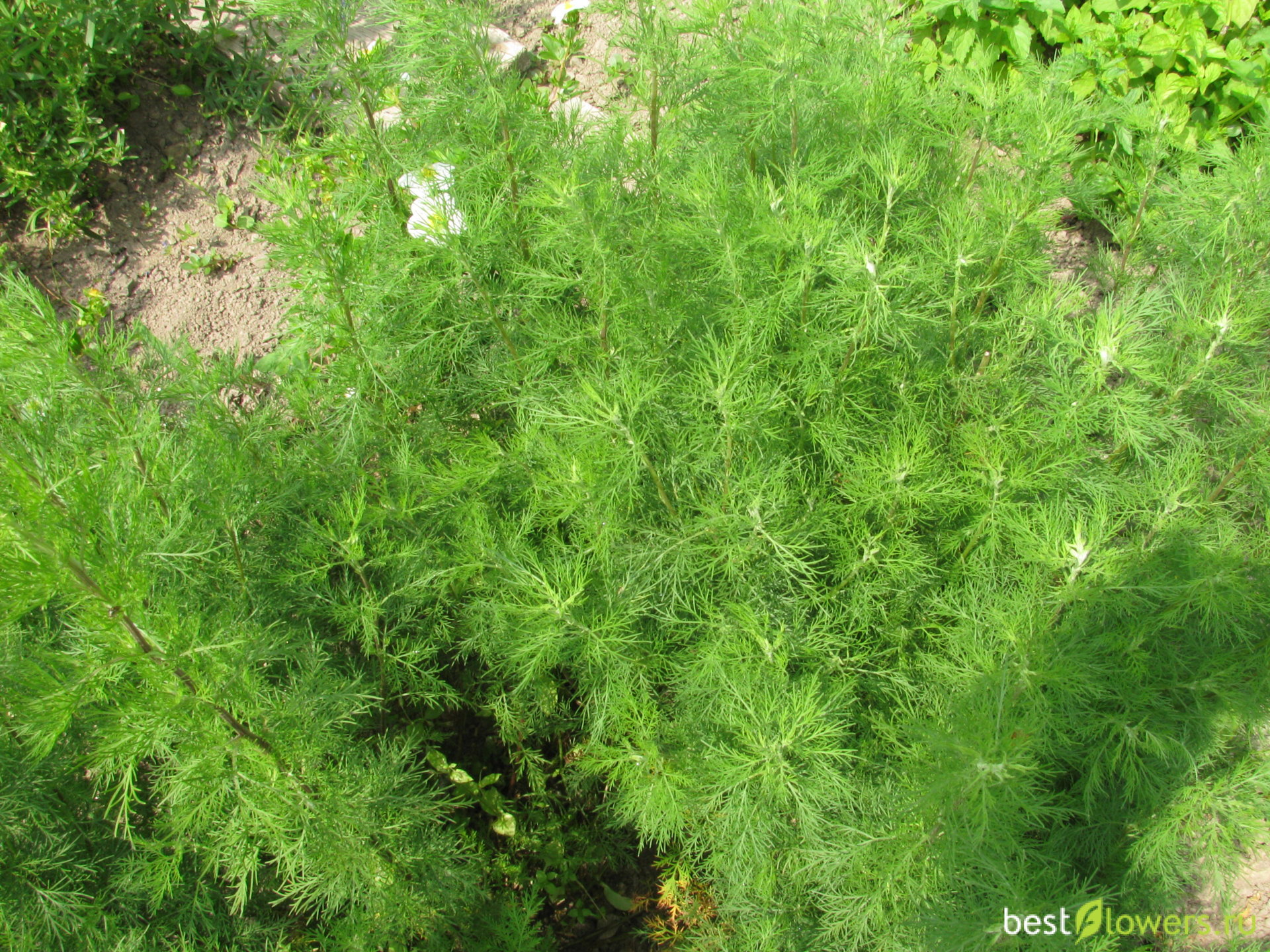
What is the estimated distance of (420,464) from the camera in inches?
91.9

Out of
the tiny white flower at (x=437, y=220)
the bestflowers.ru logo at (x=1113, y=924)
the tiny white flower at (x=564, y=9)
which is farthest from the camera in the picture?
the tiny white flower at (x=564, y=9)

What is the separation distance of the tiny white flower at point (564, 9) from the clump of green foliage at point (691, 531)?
1521mm

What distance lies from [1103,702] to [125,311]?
3.91 m

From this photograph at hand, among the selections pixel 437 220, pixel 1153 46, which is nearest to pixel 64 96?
pixel 437 220

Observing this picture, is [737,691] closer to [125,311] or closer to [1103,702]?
[1103,702]

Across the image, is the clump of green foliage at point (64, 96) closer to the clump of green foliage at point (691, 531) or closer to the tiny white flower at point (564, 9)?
the tiny white flower at point (564, 9)

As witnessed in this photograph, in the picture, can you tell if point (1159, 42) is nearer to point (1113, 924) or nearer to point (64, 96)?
point (1113, 924)

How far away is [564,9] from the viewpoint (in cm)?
393

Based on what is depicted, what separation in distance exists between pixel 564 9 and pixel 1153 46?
2.62 meters

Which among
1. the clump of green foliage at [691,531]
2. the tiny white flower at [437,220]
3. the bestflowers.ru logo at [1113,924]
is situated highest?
the tiny white flower at [437,220]

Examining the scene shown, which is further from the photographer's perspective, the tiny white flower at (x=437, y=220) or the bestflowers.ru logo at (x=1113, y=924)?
the tiny white flower at (x=437, y=220)

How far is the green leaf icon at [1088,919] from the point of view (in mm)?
1783

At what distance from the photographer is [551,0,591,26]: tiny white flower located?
3662mm

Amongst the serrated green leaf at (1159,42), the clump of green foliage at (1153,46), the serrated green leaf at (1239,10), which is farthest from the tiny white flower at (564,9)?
the serrated green leaf at (1239,10)
